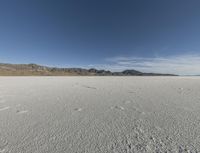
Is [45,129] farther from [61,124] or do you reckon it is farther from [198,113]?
[198,113]

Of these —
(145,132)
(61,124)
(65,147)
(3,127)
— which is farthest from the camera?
(61,124)

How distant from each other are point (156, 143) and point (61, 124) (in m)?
1.90

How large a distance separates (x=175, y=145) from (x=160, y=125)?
78 cm

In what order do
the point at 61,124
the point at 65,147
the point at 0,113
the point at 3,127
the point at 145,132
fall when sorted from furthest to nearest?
the point at 0,113 → the point at 61,124 → the point at 3,127 → the point at 145,132 → the point at 65,147

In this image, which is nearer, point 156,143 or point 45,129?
point 156,143

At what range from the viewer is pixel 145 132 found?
2.50 metres

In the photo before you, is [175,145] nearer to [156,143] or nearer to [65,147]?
[156,143]

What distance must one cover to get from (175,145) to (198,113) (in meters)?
2.14

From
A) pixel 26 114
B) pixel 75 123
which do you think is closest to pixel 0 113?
pixel 26 114

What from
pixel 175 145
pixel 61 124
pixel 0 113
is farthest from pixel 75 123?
pixel 0 113

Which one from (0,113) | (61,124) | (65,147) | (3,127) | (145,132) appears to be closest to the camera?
(65,147)

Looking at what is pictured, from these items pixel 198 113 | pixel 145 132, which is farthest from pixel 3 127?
pixel 198 113

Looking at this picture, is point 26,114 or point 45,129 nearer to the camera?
point 45,129

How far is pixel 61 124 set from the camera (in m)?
2.89
